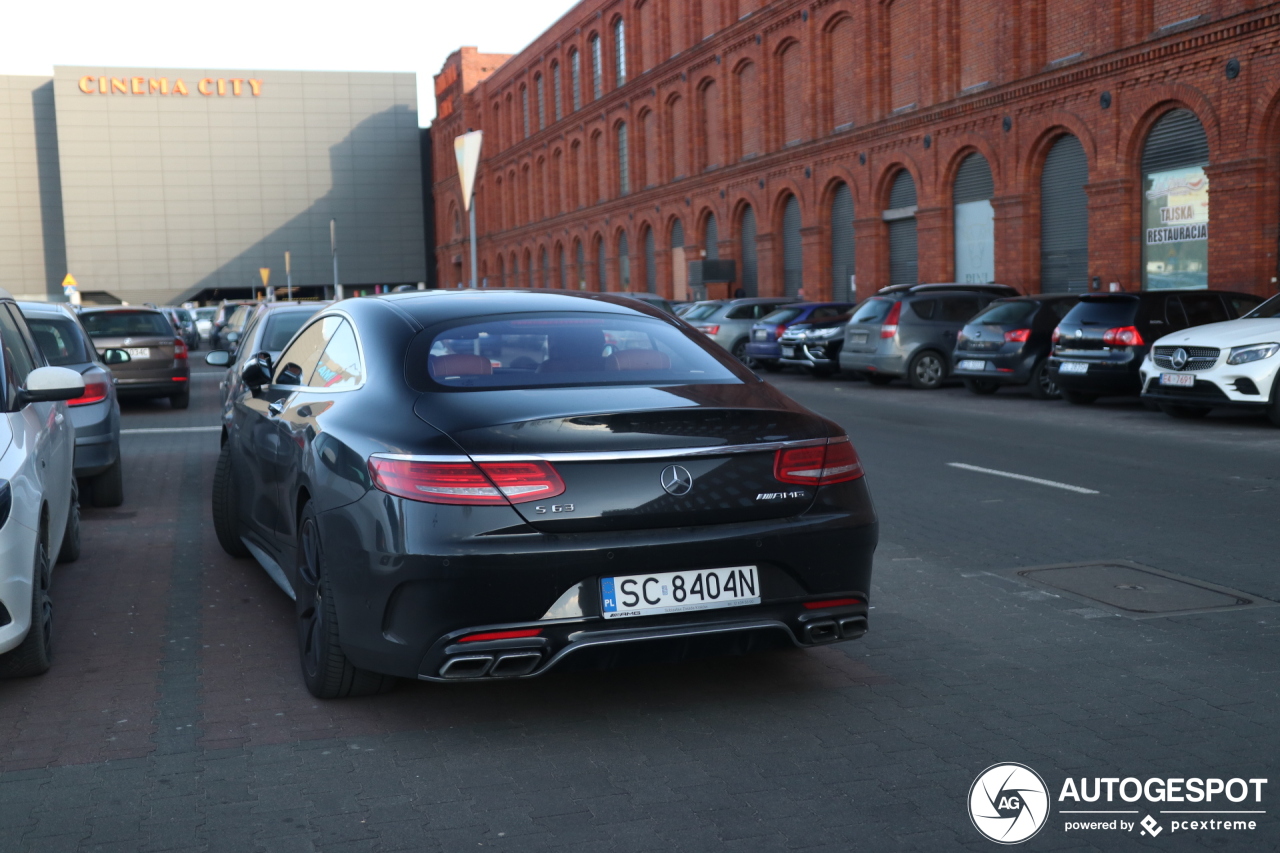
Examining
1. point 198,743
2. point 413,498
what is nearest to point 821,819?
point 413,498

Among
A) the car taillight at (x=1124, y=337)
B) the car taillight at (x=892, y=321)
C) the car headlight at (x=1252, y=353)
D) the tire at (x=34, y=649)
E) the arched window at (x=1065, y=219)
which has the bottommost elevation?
the tire at (x=34, y=649)

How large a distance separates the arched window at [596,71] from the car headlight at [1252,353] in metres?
45.3

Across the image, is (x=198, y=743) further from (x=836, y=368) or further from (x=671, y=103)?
(x=671, y=103)

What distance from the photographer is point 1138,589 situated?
6.43 metres

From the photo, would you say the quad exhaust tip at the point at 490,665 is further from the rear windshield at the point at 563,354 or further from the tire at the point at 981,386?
the tire at the point at 981,386

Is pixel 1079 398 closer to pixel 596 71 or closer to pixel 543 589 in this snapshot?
pixel 543 589

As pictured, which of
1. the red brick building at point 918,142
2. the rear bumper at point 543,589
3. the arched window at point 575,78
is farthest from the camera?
the arched window at point 575,78

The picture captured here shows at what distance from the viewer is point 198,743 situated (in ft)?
14.4

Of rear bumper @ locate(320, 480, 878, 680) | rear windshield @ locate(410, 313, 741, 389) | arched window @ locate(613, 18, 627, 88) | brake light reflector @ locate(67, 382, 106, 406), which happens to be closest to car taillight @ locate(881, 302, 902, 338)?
brake light reflector @ locate(67, 382, 106, 406)

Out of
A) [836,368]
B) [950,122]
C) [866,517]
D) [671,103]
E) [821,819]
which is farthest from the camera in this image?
[671,103]

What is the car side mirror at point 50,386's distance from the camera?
584 centimetres

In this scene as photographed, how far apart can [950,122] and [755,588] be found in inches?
1158

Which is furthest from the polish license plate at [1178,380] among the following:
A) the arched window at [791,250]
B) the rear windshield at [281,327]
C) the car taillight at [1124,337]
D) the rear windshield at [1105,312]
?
the arched window at [791,250]

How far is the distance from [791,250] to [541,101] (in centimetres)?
2867
